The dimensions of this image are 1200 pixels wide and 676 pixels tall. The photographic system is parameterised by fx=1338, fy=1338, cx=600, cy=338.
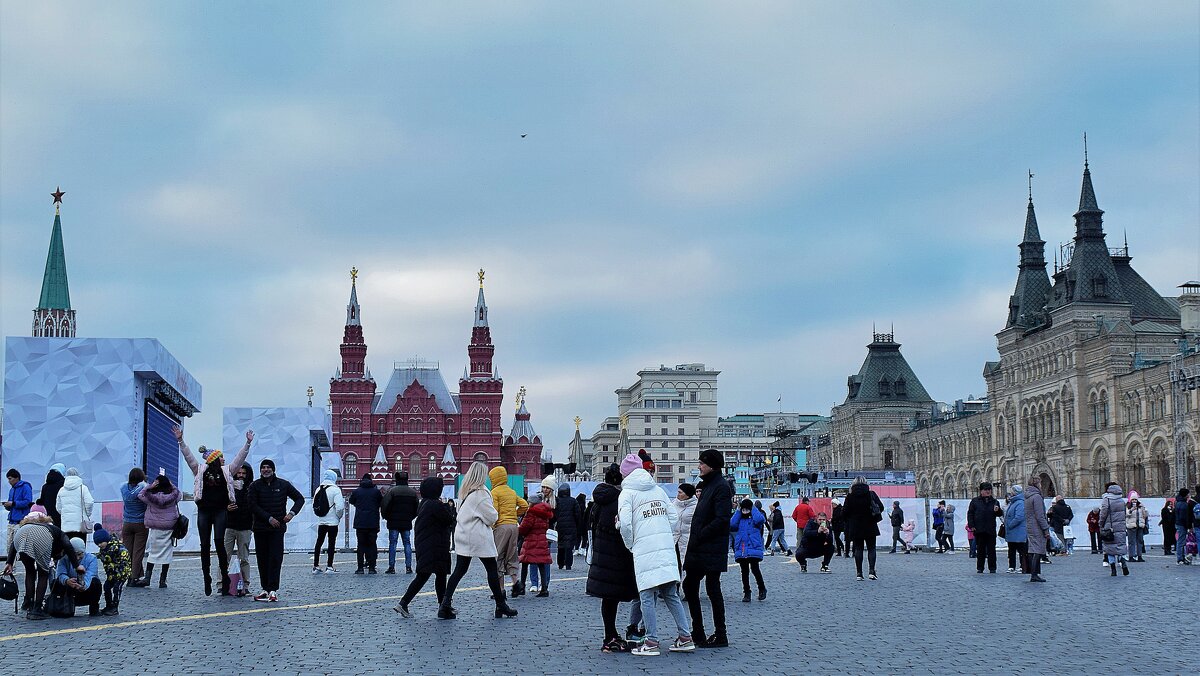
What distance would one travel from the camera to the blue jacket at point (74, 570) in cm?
1427

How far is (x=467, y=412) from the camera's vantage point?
420 feet

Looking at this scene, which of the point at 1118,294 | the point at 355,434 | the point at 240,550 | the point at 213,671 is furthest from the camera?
the point at 355,434

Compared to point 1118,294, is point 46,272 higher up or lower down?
higher up

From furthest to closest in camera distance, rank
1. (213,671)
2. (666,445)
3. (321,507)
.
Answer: (666,445), (321,507), (213,671)

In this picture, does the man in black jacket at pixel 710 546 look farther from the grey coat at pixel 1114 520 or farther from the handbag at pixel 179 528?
the grey coat at pixel 1114 520

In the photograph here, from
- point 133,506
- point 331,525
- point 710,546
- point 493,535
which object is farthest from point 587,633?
point 331,525

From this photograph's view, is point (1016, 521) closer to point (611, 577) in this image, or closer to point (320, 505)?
point (320, 505)

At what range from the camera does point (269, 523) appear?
1641 centimetres

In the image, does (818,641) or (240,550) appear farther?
(240,550)

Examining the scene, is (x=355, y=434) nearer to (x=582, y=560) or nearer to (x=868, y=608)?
(x=582, y=560)

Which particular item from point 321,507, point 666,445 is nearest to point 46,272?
point 666,445

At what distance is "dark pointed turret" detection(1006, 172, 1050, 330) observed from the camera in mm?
92000

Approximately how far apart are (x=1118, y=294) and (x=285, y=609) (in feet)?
244

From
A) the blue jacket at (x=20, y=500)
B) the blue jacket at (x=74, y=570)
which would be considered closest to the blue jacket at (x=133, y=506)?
the blue jacket at (x=20, y=500)
